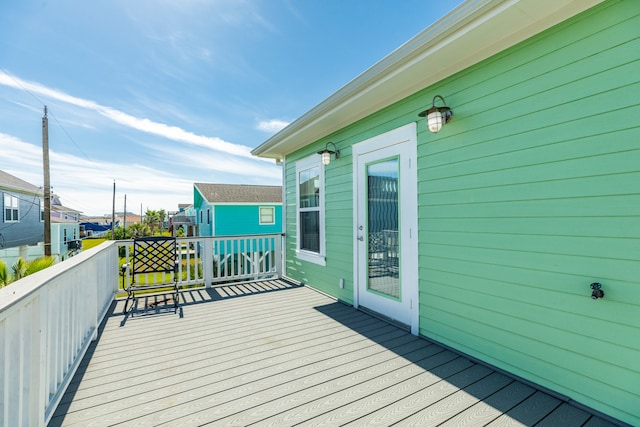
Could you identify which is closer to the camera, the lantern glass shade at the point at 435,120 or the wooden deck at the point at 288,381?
the wooden deck at the point at 288,381

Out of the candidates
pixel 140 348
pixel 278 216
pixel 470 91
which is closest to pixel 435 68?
pixel 470 91

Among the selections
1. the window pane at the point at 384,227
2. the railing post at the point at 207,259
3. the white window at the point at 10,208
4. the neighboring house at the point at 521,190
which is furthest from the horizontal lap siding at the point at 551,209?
the white window at the point at 10,208

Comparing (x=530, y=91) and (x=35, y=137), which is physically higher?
(x=35, y=137)

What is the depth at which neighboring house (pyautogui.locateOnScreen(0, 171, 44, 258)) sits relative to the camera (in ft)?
38.8

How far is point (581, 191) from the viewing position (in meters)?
1.75

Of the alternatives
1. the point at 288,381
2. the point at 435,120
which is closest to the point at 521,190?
the point at 435,120

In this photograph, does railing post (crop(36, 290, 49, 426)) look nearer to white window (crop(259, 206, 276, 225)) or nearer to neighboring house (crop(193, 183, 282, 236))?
neighboring house (crop(193, 183, 282, 236))

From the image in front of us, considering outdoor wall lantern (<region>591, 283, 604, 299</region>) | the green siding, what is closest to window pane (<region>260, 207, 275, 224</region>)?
the green siding

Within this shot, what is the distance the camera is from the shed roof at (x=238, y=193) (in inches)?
553

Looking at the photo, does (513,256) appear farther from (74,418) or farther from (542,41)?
(74,418)

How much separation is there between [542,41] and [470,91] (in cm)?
54

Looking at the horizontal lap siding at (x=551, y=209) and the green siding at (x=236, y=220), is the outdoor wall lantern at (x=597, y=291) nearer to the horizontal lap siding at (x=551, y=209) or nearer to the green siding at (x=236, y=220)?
the horizontal lap siding at (x=551, y=209)

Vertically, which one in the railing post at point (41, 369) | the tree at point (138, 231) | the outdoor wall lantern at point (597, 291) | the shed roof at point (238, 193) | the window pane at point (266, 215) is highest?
the shed roof at point (238, 193)

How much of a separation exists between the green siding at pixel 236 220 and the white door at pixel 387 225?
10.5 metres
